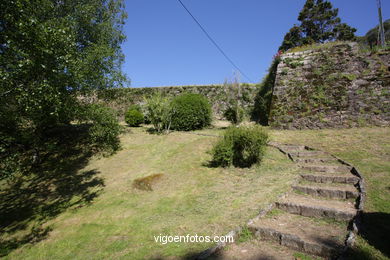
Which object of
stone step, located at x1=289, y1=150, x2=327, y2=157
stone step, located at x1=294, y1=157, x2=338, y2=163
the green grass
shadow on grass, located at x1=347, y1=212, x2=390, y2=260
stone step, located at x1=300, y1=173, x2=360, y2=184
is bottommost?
the green grass

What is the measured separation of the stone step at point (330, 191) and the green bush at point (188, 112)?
24.6 feet

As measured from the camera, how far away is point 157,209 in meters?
4.55

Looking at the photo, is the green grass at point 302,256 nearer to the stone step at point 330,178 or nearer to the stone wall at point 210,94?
Answer: the stone step at point 330,178

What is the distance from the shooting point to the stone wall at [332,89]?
29.0 feet

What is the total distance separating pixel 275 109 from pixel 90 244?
383 inches

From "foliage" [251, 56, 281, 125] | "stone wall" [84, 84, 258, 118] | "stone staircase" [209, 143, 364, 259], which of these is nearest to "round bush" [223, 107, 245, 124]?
"stone wall" [84, 84, 258, 118]

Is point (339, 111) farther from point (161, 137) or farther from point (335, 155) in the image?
point (161, 137)

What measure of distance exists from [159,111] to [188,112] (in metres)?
1.59

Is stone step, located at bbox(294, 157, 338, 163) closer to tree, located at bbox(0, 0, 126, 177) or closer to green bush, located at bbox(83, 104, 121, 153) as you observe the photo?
tree, located at bbox(0, 0, 126, 177)

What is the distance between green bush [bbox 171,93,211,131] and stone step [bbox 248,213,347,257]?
816cm

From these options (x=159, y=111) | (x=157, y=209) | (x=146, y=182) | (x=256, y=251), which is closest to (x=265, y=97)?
(x=159, y=111)

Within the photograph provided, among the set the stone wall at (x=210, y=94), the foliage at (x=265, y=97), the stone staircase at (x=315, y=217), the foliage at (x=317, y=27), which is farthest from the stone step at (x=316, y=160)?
the foliage at (x=317, y=27)

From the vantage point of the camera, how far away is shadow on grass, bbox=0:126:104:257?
4.89 meters

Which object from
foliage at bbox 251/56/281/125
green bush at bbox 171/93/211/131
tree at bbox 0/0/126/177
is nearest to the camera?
tree at bbox 0/0/126/177
